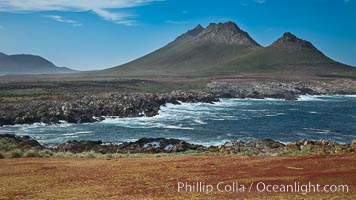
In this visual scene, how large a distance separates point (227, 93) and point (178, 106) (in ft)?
93.4

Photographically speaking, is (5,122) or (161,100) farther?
(161,100)

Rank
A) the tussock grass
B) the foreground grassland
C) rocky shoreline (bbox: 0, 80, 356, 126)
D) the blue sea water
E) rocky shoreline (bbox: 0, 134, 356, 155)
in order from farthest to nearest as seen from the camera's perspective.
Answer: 1. rocky shoreline (bbox: 0, 80, 356, 126)
2. the blue sea water
3. rocky shoreline (bbox: 0, 134, 356, 155)
4. the tussock grass
5. the foreground grassland

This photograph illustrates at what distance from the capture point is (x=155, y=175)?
19.7m

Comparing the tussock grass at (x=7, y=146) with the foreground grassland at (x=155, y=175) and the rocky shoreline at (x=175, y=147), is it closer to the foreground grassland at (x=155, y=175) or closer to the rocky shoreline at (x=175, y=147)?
the rocky shoreline at (x=175, y=147)

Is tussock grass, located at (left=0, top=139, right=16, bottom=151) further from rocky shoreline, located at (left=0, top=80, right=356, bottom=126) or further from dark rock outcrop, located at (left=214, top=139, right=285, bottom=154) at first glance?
rocky shoreline, located at (left=0, top=80, right=356, bottom=126)

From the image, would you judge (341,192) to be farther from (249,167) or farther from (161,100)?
(161,100)

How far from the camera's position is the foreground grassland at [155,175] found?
15602mm

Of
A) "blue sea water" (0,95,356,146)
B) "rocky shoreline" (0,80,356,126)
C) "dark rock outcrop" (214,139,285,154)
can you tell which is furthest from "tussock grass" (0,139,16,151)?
"rocky shoreline" (0,80,356,126)

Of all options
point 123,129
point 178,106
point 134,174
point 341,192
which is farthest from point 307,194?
point 178,106

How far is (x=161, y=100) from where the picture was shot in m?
72.4

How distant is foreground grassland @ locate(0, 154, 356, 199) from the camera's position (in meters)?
15.6

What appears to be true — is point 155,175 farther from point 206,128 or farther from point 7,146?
point 206,128

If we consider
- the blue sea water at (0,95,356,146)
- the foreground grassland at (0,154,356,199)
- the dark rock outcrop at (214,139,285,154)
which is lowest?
the blue sea water at (0,95,356,146)

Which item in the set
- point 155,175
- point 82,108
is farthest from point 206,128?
point 155,175
